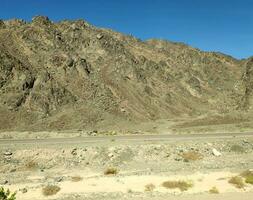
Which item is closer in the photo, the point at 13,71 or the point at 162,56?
the point at 13,71

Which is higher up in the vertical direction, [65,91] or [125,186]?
[65,91]

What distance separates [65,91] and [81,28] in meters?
27.3

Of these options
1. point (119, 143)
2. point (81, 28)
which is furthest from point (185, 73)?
point (119, 143)

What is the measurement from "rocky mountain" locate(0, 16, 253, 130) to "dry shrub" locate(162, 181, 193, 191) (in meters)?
38.1

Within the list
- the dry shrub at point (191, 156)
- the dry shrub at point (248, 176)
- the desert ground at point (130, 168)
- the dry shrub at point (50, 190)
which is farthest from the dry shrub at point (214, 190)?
the dry shrub at point (50, 190)

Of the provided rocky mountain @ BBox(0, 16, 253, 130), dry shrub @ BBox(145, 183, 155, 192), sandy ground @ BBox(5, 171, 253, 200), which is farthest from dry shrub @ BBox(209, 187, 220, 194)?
rocky mountain @ BBox(0, 16, 253, 130)

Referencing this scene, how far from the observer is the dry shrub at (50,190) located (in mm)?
27480

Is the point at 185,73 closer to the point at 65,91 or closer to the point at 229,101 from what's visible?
the point at 229,101

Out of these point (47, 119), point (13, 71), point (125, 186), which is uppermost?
point (13, 71)

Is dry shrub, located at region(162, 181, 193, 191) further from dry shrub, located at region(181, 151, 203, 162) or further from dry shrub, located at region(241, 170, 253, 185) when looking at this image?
dry shrub, located at region(181, 151, 203, 162)

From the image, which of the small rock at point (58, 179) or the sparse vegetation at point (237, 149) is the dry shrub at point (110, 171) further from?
the sparse vegetation at point (237, 149)

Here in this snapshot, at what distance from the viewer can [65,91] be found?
7538 cm

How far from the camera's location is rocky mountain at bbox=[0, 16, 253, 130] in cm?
7025

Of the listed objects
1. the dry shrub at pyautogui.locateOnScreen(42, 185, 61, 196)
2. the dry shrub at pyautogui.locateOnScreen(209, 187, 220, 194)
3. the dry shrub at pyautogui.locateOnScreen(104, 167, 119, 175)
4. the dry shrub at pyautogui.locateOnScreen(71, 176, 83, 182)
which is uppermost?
the dry shrub at pyautogui.locateOnScreen(104, 167, 119, 175)
